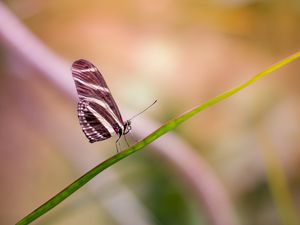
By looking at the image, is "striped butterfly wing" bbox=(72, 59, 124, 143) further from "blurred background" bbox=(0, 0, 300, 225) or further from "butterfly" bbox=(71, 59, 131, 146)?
"blurred background" bbox=(0, 0, 300, 225)

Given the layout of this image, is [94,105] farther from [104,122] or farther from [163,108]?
[163,108]

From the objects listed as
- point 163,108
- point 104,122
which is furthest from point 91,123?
point 163,108

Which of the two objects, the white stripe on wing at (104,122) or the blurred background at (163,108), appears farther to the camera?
→ the blurred background at (163,108)

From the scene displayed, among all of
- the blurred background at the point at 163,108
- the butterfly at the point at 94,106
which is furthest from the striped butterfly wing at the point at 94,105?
the blurred background at the point at 163,108

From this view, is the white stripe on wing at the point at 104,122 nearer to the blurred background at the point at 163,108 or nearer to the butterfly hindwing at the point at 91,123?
the butterfly hindwing at the point at 91,123

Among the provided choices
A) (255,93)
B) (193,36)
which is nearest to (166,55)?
(193,36)

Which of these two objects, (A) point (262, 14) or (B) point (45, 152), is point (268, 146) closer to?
(A) point (262, 14)

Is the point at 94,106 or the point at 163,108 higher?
the point at 94,106
